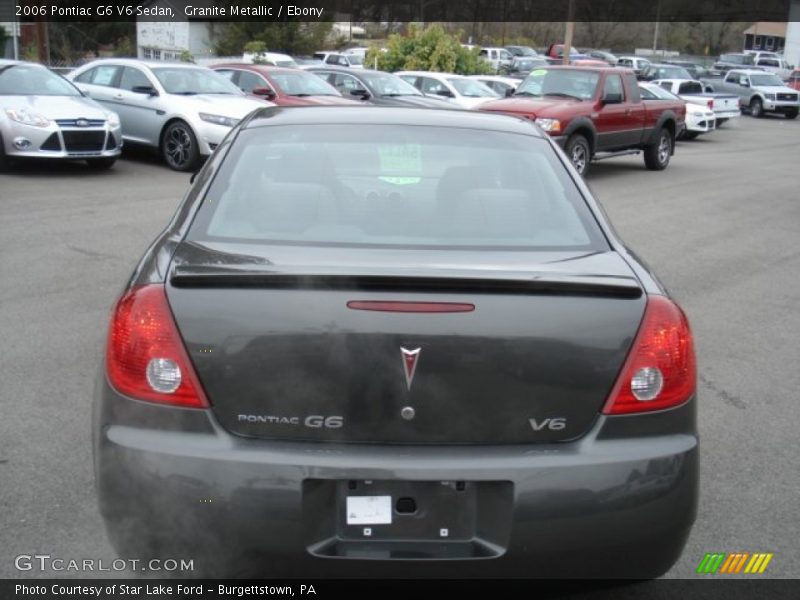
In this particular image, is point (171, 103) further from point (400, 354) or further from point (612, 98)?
point (400, 354)

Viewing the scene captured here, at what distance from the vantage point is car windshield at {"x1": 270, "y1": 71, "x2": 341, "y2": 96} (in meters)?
16.2

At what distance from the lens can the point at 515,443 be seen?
8.41ft

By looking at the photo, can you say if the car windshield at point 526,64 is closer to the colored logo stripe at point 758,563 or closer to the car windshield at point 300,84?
the car windshield at point 300,84

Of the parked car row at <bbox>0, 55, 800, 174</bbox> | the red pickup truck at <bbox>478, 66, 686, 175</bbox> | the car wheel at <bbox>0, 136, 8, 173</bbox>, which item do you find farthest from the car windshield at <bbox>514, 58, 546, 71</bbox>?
the car wheel at <bbox>0, 136, 8, 173</bbox>

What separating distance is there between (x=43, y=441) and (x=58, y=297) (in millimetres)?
2646

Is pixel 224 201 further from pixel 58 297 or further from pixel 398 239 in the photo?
pixel 58 297

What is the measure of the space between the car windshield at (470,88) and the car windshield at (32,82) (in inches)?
403

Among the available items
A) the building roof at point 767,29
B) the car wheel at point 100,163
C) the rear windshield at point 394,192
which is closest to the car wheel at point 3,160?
the car wheel at point 100,163

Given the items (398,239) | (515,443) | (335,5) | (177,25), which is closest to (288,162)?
(398,239)

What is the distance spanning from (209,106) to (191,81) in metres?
1.22

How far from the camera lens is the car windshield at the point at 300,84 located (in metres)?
16.2

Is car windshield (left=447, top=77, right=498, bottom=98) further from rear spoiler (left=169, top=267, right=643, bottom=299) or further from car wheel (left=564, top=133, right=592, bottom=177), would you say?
rear spoiler (left=169, top=267, right=643, bottom=299)

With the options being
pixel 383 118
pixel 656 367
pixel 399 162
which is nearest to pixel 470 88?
pixel 383 118

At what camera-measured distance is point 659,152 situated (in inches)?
667
